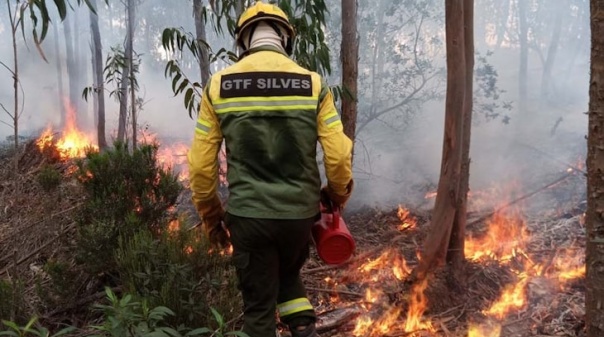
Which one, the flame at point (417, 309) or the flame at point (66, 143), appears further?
the flame at point (66, 143)

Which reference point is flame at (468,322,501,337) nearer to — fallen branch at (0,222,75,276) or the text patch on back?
the text patch on back

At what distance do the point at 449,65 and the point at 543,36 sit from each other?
3226 centimetres

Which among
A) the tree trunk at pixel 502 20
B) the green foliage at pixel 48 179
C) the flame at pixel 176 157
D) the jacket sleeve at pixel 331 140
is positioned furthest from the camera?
the tree trunk at pixel 502 20

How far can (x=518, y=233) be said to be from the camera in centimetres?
604

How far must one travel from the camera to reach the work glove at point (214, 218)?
279 cm

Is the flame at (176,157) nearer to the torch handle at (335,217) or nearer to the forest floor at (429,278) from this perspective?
the forest floor at (429,278)

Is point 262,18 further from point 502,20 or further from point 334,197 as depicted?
point 502,20

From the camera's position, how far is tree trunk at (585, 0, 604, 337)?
2.36 m

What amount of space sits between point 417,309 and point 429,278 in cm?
34

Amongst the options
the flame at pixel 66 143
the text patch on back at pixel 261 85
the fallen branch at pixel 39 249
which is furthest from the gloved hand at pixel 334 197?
the flame at pixel 66 143

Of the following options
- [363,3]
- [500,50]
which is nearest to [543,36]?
[500,50]

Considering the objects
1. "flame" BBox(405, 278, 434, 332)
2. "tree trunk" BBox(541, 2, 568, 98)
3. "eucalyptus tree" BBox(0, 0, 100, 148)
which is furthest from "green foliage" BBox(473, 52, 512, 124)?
"eucalyptus tree" BBox(0, 0, 100, 148)

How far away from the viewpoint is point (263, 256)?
2.67 metres

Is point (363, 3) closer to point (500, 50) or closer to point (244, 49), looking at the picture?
A: point (244, 49)
